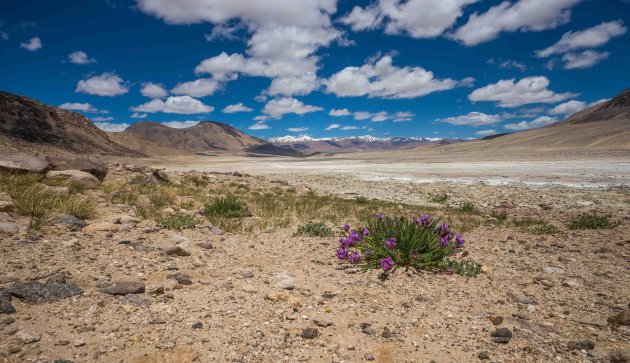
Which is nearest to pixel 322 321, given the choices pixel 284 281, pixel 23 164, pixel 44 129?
pixel 284 281

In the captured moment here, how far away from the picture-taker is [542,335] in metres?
3.60

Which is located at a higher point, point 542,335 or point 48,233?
point 48,233

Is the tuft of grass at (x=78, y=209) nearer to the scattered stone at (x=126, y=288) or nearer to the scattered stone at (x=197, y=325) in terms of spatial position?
the scattered stone at (x=126, y=288)

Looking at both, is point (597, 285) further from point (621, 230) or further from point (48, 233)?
point (48, 233)

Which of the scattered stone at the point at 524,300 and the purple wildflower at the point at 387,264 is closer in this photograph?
the scattered stone at the point at 524,300

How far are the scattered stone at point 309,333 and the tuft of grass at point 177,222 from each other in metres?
4.70

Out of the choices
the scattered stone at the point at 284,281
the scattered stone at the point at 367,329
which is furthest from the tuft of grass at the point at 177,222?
the scattered stone at the point at 367,329

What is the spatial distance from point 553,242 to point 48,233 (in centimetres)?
974

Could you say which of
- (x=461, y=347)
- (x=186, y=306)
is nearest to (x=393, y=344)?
(x=461, y=347)

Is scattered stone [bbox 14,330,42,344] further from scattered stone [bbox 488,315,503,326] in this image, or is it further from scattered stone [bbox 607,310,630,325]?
scattered stone [bbox 607,310,630,325]

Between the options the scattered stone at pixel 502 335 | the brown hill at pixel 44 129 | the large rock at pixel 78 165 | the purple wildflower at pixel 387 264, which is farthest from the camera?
the brown hill at pixel 44 129

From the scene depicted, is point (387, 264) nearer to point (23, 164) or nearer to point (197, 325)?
point (197, 325)

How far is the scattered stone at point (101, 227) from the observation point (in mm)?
6304

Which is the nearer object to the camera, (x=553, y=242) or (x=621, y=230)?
(x=553, y=242)
